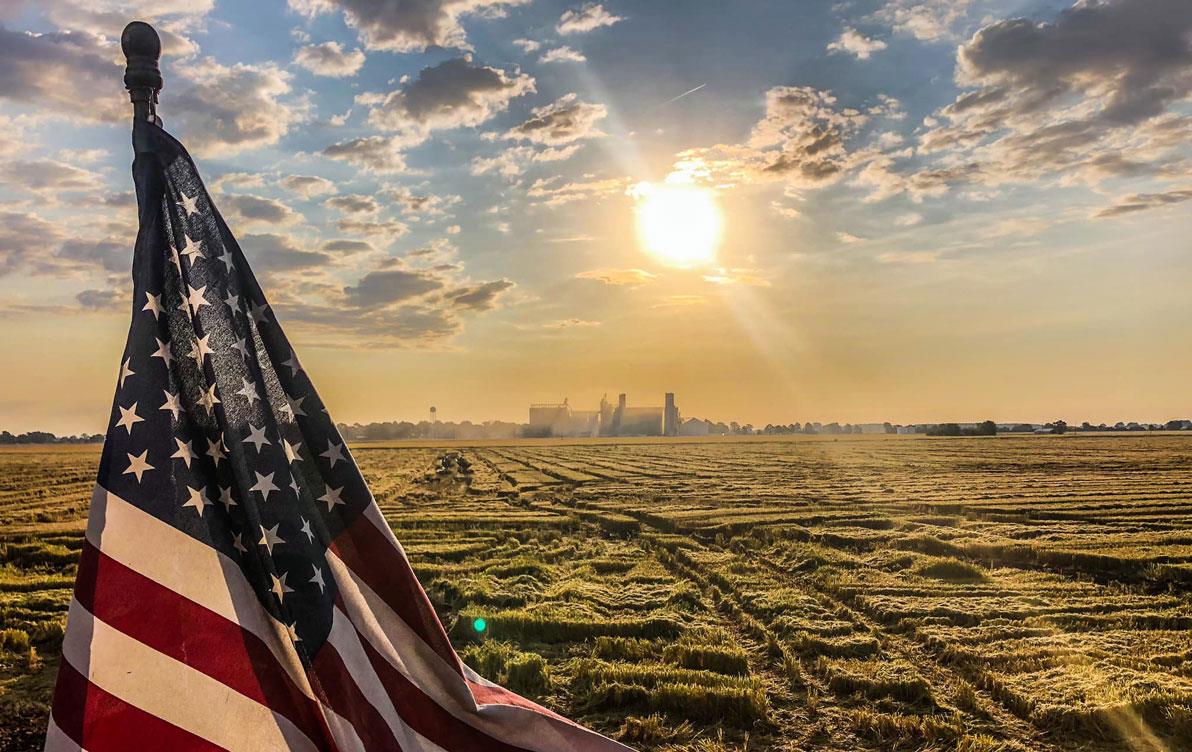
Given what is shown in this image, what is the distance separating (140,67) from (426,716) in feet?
14.0

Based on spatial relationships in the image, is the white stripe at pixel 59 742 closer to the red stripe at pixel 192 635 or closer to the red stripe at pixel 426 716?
the red stripe at pixel 192 635

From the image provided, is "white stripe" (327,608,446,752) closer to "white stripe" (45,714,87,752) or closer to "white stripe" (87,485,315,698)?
"white stripe" (87,485,315,698)

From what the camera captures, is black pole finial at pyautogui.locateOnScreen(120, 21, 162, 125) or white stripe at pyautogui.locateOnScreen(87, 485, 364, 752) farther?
black pole finial at pyautogui.locateOnScreen(120, 21, 162, 125)

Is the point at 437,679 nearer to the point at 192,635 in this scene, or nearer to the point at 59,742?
the point at 192,635

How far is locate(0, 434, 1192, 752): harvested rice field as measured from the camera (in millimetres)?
10008

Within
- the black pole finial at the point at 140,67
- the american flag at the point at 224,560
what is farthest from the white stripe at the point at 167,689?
the black pole finial at the point at 140,67

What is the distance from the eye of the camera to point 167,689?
3.95 m

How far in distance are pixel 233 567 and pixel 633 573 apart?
644 inches

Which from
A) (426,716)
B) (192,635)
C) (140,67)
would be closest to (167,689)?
(192,635)

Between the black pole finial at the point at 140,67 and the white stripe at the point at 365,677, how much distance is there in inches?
122

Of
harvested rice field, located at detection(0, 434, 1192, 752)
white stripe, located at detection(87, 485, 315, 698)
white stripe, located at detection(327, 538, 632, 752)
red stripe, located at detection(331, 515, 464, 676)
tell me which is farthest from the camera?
harvested rice field, located at detection(0, 434, 1192, 752)

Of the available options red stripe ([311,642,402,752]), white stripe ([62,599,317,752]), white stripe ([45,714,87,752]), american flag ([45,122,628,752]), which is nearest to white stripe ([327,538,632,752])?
american flag ([45,122,628,752])

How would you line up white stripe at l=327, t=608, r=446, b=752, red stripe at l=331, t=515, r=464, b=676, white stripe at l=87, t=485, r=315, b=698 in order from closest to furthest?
white stripe at l=87, t=485, r=315, b=698
white stripe at l=327, t=608, r=446, b=752
red stripe at l=331, t=515, r=464, b=676

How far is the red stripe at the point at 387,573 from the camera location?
496 centimetres
